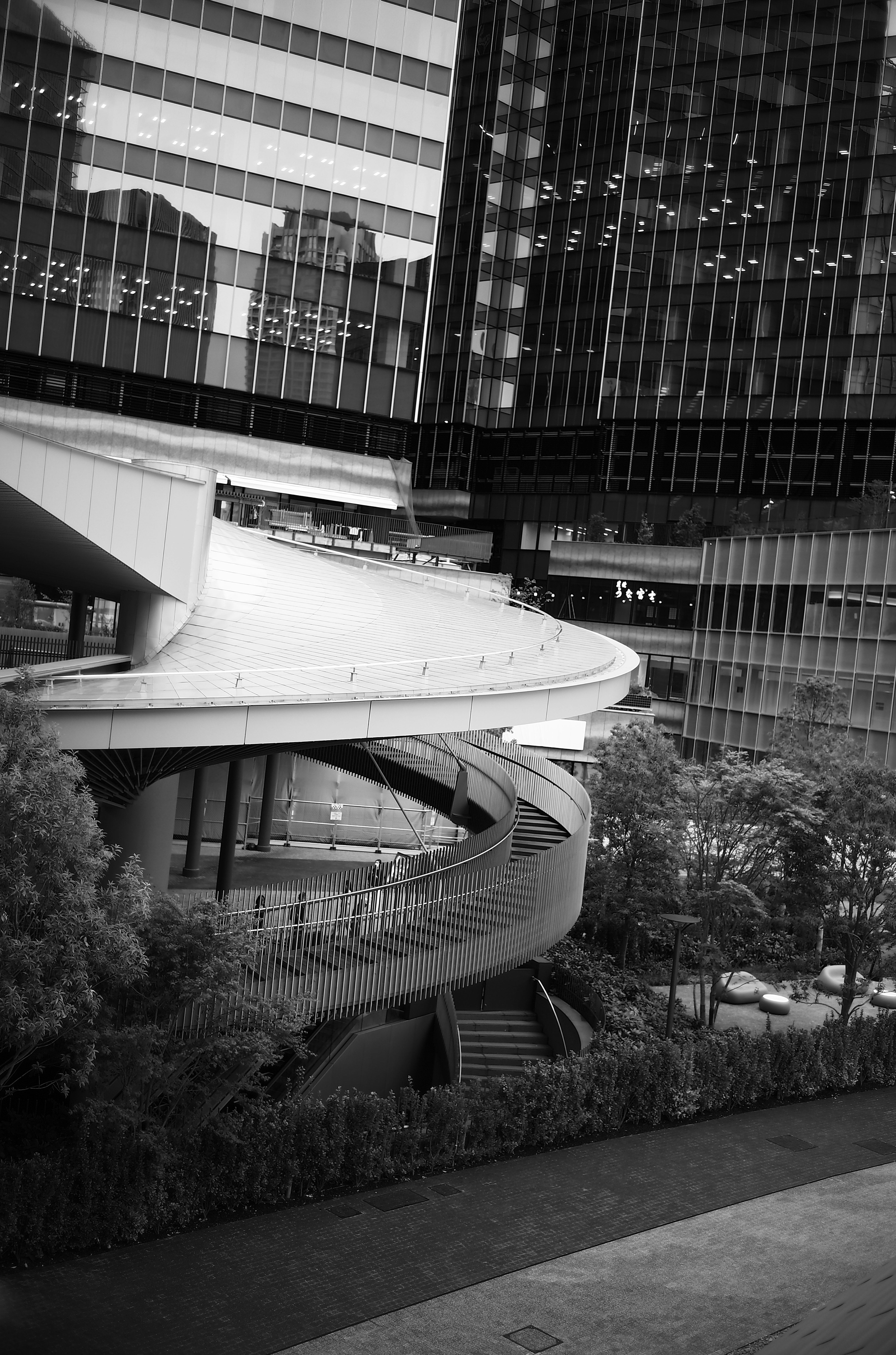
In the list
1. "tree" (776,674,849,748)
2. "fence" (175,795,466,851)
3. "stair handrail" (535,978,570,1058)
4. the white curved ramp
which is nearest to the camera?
the white curved ramp

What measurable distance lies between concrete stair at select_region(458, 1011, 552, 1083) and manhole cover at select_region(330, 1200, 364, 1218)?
23.1ft

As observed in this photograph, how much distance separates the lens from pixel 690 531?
6881 centimetres

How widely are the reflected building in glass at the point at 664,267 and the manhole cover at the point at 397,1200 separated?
57212 millimetres

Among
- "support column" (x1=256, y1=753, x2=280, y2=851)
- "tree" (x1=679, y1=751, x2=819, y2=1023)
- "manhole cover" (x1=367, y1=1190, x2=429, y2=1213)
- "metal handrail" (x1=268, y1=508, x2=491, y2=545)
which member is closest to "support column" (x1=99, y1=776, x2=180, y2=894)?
"manhole cover" (x1=367, y1=1190, x2=429, y2=1213)

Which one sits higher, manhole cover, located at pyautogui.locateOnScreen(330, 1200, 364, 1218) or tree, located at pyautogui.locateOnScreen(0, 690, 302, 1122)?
tree, located at pyautogui.locateOnScreen(0, 690, 302, 1122)

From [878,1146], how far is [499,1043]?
317 inches

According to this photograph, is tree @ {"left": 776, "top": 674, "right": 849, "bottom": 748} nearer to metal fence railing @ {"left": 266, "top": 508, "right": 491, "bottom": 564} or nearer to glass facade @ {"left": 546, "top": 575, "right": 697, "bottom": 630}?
metal fence railing @ {"left": 266, "top": 508, "right": 491, "bottom": 564}

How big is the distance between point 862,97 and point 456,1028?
65.9 metres

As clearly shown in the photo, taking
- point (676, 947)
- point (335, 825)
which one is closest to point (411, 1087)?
point (676, 947)

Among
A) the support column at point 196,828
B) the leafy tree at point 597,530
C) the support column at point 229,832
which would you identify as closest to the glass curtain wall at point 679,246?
the leafy tree at point 597,530

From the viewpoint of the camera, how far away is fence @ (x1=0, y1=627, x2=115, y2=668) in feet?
99.3

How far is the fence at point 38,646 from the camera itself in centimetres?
3028

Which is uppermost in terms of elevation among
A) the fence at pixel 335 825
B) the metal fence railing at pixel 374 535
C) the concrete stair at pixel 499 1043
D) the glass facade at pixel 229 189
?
the glass facade at pixel 229 189

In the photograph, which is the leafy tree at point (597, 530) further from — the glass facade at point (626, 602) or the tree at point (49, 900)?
the tree at point (49, 900)
